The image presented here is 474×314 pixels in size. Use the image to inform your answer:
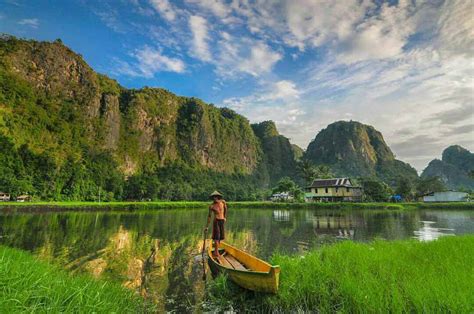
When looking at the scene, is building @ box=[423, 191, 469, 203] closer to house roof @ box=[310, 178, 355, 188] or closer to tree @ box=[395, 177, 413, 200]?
tree @ box=[395, 177, 413, 200]

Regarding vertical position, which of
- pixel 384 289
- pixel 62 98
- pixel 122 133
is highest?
pixel 62 98

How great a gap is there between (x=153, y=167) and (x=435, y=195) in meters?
96.6

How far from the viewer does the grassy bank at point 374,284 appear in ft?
15.4

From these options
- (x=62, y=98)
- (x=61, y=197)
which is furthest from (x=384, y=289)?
(x=62, y=98)

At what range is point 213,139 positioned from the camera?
6063 inches

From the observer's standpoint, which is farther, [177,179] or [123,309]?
[177,179]

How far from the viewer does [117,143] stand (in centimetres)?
10969

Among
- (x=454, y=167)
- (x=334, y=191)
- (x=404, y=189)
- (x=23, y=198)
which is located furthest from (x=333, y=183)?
(x=454, y=167)

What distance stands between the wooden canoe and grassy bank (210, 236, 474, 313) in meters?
0.37

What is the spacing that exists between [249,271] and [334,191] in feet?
213

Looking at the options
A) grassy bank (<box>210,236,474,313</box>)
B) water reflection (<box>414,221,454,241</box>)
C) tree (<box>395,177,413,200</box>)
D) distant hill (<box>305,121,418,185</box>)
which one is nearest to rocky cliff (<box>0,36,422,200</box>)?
distant hill (<box>305,121,418,185</box>)

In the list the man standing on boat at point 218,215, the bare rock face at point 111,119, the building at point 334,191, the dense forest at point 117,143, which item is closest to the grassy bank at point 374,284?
the man standing on boat at point 218,215

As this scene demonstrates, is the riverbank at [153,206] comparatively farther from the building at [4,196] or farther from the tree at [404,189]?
the tree at [404,189]

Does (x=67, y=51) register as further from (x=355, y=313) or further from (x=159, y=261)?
(x=355, y=313)
